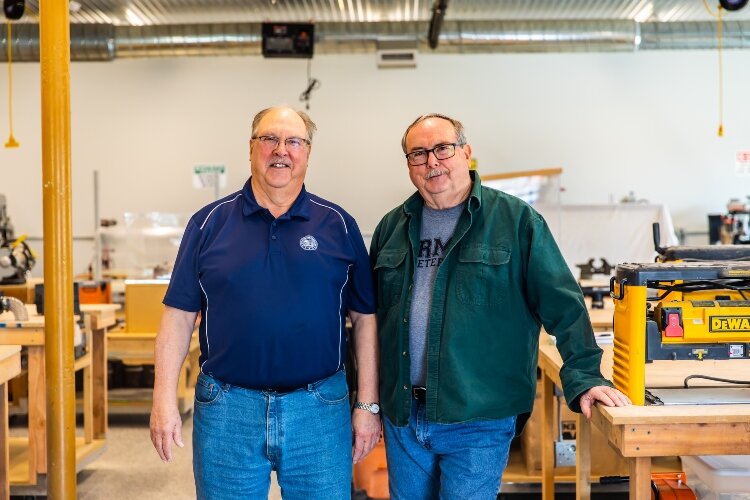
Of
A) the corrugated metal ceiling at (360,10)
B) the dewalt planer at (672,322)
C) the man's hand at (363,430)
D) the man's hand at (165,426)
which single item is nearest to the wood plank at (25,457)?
the man's hand at (165,426)

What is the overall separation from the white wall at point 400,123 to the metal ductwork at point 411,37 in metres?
1.03

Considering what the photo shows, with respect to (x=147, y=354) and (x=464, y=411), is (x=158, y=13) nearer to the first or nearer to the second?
(x=147, y=354)

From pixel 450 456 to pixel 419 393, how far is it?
0.60 feet

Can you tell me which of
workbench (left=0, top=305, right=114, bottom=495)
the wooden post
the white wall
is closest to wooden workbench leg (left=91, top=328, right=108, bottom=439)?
workbench (left=0, top=305, right=114, bottom=495)

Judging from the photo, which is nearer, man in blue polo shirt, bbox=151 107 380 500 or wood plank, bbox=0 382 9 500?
man in blue polo shirt, bbox=151 107 380 500

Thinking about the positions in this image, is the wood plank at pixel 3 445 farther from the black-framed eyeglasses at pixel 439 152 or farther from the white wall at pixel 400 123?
the white wall at pixel 400 123

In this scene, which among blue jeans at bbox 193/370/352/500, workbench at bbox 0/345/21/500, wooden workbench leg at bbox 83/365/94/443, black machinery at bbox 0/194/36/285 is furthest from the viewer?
black machinery at bbox 0/194/36/285

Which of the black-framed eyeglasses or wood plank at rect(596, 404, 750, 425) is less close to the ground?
the black-framed eyeglasses

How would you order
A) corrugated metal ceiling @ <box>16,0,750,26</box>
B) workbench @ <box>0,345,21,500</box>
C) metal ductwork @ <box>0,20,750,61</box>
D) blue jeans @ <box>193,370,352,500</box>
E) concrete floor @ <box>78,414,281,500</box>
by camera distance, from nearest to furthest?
1. blue jeans @ <box>193,370,352,500</box>
2. workbench @ <box>0,345,21,500</box>
3. concrete floor @ <box>78,414,281,500</box>
4. metal ductwork @ <box>0,20,750,61</box>
5. corrugated metal ceiling @ <box>16,0,750,26</box>

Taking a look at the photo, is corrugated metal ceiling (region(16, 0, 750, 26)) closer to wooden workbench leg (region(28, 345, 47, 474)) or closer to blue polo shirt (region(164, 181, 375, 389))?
wooden workbench leg (region(28, 345, 47, 474))

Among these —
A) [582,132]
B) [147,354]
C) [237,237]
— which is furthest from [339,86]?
[237,237]

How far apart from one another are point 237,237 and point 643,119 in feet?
21.3

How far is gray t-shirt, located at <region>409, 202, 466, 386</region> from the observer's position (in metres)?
1.78

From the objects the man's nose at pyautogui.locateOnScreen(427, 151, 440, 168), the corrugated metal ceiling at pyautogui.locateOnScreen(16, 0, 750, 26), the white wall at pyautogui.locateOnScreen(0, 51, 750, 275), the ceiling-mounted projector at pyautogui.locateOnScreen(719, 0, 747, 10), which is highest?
the corrugated metal ceiling at pyautogui.locateOnScreen(16, 0, 750, 26)
